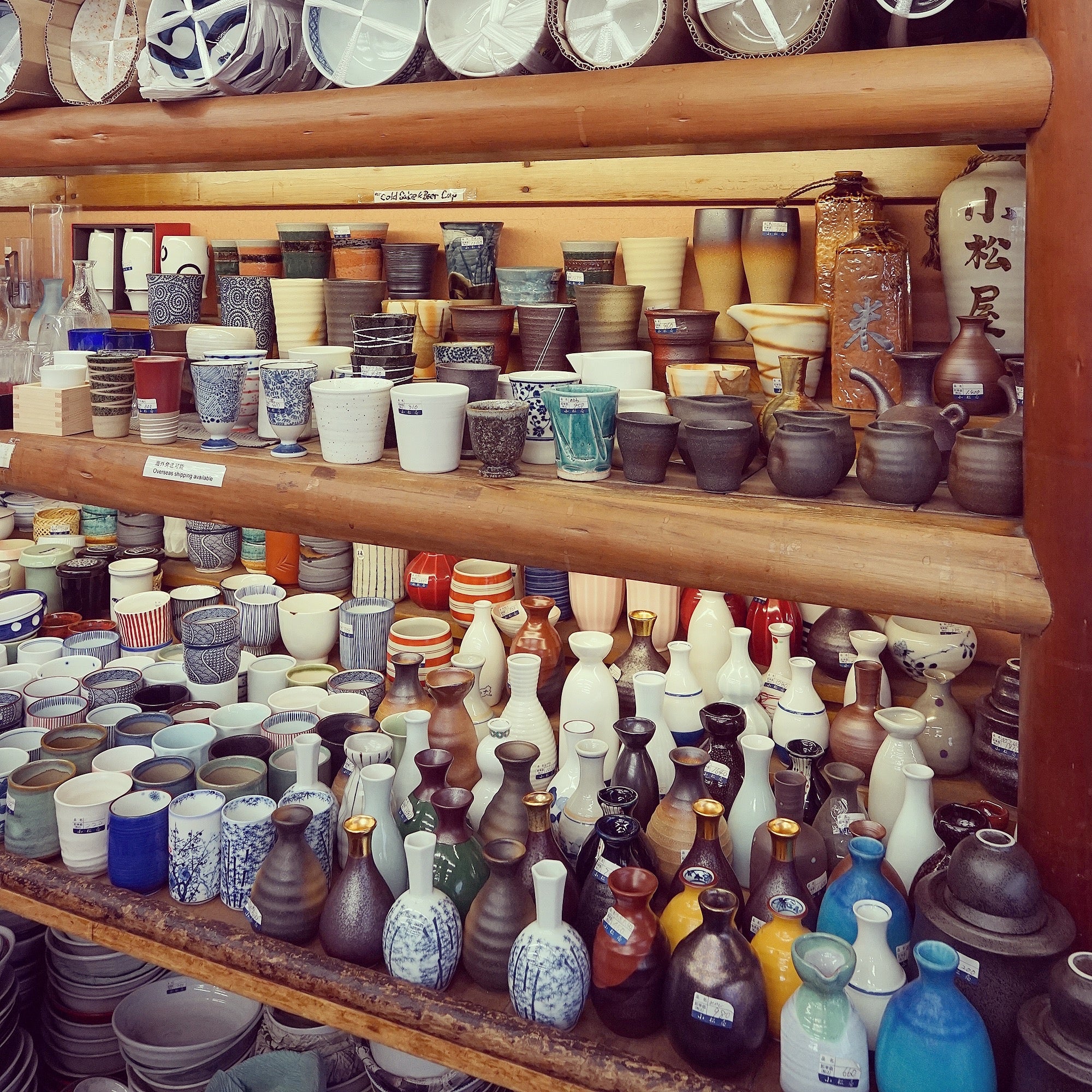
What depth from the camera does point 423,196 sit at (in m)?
2.44

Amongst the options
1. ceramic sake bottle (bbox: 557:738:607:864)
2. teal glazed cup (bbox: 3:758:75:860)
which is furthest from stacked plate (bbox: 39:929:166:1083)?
ceramic sake bottle (bbox: 557:738:607:864)

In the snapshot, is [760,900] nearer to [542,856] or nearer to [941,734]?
[542,856]

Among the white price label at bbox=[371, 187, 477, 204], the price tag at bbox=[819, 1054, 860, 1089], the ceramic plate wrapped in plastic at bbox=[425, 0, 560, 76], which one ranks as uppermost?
the ceramic plate wrapped in plastic at bbox=[425, 0, 560, 76]

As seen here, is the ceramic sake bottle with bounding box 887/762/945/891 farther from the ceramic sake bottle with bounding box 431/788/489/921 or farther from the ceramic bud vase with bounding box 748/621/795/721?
the ceramic sake bottle with bounding box 431/788/489/921

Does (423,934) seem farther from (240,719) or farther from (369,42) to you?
(369,42)

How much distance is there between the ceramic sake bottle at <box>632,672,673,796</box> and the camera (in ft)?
5.12

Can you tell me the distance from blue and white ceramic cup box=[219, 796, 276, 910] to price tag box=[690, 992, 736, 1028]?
66 cm

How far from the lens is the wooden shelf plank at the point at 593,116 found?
106 centimetres

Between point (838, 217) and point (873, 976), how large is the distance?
1.28 m

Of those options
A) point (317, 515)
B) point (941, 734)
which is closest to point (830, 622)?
point (941, 734)

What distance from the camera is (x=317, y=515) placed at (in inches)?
56.3

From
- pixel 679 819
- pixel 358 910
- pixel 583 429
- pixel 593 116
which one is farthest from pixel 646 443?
pixel 358 910

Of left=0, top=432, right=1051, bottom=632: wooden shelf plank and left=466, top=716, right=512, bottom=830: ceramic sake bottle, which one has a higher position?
left=0, top=432, right=1051, bottom=632: wooden shelf plank

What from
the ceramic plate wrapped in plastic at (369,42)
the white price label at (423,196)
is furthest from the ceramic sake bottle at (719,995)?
the white price label at (423,196)
